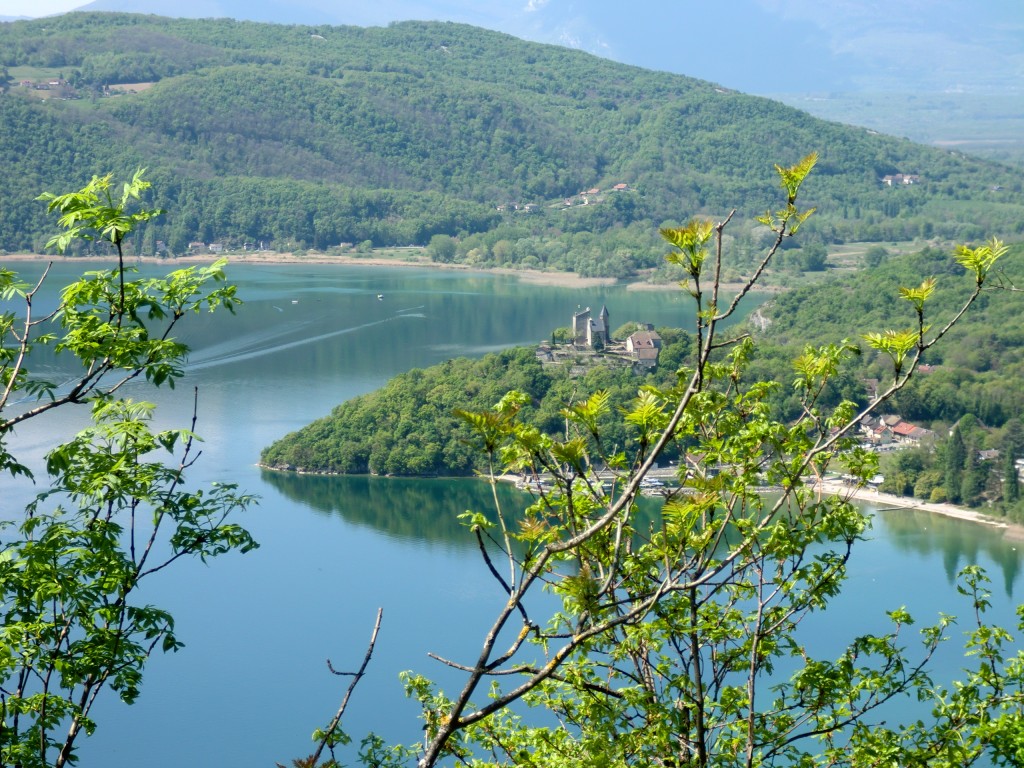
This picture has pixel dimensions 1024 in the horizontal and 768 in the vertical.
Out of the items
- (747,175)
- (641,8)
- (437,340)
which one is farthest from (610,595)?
(641,8)

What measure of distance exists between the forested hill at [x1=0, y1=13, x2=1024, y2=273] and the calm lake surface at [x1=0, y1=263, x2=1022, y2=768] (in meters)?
16.8

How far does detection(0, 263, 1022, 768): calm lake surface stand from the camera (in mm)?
9258

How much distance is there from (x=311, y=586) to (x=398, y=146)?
123ft

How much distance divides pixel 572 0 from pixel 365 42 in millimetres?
64720

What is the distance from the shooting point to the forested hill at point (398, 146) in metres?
39.5

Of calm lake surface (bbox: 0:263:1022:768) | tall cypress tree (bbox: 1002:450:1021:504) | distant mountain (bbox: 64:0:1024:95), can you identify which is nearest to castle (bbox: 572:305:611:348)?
calm lake surface (bbox: 0:263:1022:768)

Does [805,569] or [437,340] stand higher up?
[805,569]

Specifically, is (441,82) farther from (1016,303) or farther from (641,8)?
(641,8)

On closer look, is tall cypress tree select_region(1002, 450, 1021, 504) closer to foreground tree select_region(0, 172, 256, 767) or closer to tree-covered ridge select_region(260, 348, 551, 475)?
tree-covered ridge select_region(260, 348, 551, 475)

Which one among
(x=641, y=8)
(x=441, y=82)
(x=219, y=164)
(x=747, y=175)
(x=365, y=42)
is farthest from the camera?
(x=641, y=8)

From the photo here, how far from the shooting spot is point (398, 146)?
158 ft

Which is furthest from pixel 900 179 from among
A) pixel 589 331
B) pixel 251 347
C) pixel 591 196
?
pixel 589 331

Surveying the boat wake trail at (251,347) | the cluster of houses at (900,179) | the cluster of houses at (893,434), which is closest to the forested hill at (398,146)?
the cluster of houses at (900,179)

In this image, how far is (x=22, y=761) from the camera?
2.30 m
